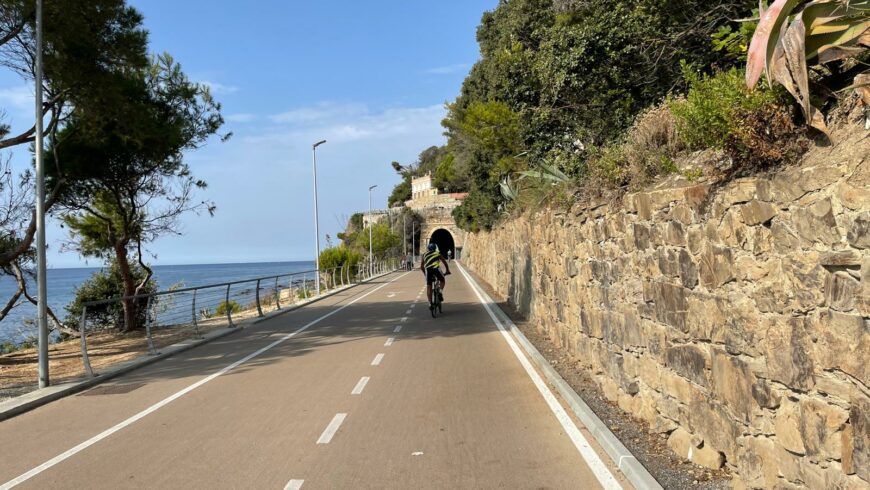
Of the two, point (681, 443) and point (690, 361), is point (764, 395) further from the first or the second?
point (681, 443)

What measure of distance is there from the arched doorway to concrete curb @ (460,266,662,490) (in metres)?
83.1

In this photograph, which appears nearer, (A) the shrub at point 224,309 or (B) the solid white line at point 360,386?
(B) the solid white line at point 360,386

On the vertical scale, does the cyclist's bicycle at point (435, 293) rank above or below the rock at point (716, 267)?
below

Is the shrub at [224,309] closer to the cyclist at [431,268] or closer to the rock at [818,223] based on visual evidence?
the cyclist at [431,268]

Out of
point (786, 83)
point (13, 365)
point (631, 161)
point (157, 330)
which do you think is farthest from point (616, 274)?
point (157, 330)

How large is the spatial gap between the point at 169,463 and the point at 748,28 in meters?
6.73

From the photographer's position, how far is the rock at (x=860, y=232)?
3.12 m

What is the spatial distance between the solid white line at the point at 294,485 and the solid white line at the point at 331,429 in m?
1.09

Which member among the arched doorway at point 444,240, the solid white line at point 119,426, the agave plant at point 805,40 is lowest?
the solid white line at point 119,426

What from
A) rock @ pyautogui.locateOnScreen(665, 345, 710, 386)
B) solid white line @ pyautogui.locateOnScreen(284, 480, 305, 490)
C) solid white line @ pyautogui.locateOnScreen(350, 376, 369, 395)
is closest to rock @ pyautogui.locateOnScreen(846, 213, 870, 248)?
rock @ pyautogui.locateOnScreen(665, 345, 710, 386)

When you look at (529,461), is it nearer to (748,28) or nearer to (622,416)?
(622,416)

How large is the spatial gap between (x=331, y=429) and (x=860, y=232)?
17.4ft

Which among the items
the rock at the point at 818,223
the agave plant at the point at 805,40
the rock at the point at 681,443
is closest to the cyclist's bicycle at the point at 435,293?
the rock at the point at 681,443

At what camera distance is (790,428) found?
376 centimetres
